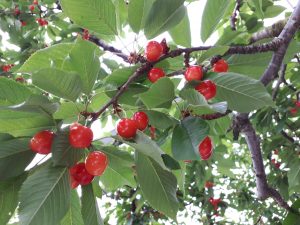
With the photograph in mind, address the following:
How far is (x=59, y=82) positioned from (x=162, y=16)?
52 cm

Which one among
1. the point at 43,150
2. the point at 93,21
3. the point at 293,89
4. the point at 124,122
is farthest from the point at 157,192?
the point at 293,89

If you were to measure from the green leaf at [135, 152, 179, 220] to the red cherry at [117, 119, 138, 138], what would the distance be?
17cm

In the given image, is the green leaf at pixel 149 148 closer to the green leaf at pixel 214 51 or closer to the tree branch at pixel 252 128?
the green leaf at pixel 214 51

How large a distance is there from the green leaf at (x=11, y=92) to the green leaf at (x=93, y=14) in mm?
361

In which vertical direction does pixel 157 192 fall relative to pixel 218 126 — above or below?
above

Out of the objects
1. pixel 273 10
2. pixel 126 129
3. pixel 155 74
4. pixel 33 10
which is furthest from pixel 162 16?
pixel 33 10

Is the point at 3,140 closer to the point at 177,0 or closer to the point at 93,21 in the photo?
the point at 93,21

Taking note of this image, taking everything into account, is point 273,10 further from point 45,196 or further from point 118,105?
point 45,196

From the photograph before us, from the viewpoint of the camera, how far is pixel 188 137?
4.25 ft

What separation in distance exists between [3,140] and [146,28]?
705 millimetres

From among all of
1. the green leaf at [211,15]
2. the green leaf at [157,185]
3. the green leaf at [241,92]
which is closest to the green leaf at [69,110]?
the green leaf at [157,185]

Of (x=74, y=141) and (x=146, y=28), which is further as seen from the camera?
(x=146, y=28)

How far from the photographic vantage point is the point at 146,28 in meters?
1.57

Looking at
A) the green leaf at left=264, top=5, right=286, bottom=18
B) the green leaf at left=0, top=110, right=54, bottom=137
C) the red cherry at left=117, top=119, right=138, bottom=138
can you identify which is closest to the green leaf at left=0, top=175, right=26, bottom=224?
the green leaf at left=0, top=110, right=54, bottom=137
